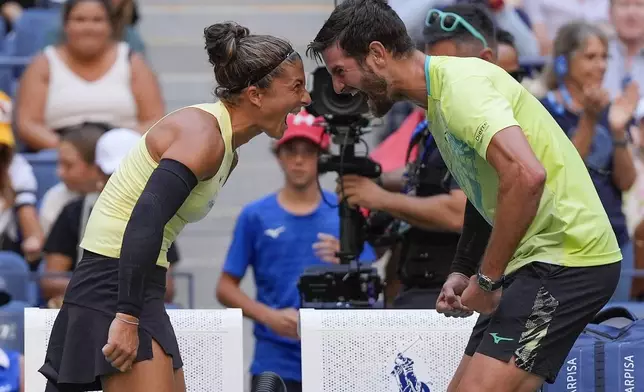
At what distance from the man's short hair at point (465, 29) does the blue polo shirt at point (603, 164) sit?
1.10 metres

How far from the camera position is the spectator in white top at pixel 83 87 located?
7070 millimetres

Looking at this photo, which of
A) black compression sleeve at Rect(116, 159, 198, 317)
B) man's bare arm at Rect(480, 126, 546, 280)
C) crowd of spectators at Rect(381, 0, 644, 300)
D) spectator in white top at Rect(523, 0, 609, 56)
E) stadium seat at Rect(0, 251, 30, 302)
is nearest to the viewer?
man's bare arm at Rect(480, 126, 546, 280)

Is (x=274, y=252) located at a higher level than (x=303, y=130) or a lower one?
lower

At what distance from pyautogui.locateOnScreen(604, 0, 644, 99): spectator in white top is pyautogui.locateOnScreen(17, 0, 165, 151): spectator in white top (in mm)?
2700

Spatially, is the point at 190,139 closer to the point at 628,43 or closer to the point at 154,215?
the point at 154,215

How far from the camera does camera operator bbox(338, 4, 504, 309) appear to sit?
16.1 feet

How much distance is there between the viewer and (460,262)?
4008 mm

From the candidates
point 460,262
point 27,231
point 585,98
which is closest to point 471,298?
point 460,262

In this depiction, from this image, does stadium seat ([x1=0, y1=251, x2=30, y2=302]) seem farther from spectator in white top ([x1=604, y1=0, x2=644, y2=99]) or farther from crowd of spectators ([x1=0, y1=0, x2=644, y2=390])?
spectator in white top ([x1=604, y1=0, x2=644, y2=99])

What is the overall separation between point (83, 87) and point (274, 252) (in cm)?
204

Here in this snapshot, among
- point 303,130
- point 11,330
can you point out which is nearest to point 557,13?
point 303,130

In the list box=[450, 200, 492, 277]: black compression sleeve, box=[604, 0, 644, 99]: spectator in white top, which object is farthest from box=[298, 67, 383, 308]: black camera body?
box=[604, 0, 644, 99]: spectator in white top

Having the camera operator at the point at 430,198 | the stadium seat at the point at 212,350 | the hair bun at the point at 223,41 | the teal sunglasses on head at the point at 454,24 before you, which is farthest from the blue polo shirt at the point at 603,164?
the hair bun at the point at 223,41

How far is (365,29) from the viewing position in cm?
367
